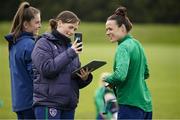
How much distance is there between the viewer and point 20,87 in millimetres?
6820

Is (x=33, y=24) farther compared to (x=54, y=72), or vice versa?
(x=33, y=24)

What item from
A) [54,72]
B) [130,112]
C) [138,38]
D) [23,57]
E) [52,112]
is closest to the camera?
[54,72]

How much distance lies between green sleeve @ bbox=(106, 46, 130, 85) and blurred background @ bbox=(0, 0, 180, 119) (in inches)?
306

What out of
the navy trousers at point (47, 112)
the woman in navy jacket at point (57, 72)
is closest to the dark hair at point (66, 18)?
the woman in navy jacket at point (57, 72)

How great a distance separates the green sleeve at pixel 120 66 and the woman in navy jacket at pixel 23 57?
2.88 ft

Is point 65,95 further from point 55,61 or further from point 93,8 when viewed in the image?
point 93,8

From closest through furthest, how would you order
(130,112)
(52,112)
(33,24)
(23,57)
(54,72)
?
(54,72) < (52,112) < (130,112) < (23,57) < (33,24)

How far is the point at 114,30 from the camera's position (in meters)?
6.54

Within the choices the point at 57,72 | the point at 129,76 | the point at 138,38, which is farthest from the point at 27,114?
the point at 138,38

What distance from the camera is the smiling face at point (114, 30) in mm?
6535

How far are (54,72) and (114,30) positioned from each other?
773mm

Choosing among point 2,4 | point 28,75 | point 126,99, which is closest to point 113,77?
point 126,99

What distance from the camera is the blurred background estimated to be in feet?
59.4

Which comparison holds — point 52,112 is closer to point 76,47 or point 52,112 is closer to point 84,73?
point 84,73
